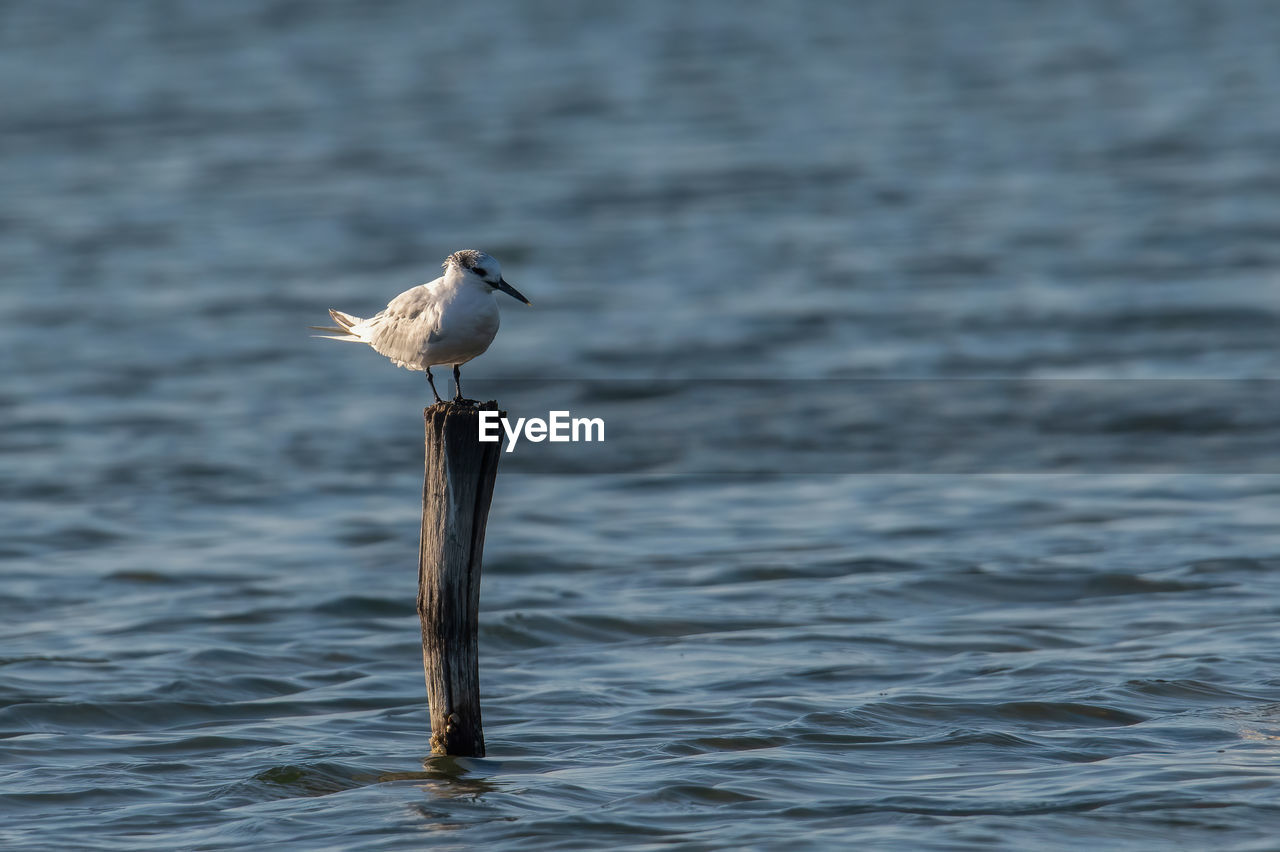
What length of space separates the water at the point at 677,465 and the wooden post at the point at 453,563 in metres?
0.37

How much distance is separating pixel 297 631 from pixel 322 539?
9.53 feet

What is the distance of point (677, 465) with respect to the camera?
59.5ft

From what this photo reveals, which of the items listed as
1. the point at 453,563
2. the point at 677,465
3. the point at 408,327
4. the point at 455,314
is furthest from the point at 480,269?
the point at 677,465

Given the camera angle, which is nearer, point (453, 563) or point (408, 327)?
point (408, 327)

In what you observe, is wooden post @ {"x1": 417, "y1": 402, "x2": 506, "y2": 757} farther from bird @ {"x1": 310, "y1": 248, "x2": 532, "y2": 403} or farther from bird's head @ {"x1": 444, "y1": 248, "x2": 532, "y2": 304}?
bird's head @ {"x1": 444, "y1": 248, "x2": 532, "y2": 304}

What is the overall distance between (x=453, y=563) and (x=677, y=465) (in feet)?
31.8

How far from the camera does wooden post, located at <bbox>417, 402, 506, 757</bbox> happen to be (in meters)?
8.22

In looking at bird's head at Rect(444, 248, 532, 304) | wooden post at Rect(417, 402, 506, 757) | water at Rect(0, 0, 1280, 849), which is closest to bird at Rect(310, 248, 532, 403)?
bird's head at Rect(444, 248, 532, 304)

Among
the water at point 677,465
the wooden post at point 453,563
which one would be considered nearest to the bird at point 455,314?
the wooden post at point 453,563

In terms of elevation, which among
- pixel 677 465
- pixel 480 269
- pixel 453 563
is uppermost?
pixel 480 269

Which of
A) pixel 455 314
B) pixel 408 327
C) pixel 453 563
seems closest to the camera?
pixel 455 314

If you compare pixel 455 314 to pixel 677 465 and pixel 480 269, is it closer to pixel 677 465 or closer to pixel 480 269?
pixel 480 269

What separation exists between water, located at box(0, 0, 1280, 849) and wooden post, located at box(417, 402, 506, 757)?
1.23ft

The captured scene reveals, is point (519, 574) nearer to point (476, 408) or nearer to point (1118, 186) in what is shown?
point (476, 408)
